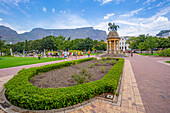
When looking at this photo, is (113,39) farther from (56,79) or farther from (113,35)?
(56,79)

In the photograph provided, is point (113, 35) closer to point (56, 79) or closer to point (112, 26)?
point (112, 26)

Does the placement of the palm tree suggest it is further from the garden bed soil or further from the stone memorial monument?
the garden bed soil

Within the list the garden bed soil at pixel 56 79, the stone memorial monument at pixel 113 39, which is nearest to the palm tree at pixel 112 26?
the stone memorial monument at pixel 113 39

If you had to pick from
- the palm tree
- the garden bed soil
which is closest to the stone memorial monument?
the palm tree

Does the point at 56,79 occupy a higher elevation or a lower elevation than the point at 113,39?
lower

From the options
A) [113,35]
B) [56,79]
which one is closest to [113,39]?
[113,35]

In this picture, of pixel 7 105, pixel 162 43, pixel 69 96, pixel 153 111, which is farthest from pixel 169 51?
pixel 162 43

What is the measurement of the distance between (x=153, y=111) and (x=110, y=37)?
3012cm

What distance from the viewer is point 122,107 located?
3152 millimetres

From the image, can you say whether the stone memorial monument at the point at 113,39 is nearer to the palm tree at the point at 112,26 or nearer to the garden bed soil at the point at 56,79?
the palm tree at the point at 112,26

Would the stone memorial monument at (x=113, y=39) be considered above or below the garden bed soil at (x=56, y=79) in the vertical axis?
above

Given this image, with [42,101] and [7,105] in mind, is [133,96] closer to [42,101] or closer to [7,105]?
[42,101]

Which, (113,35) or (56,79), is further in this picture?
(113,35)

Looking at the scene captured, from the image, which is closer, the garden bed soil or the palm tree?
the garden bed soil
